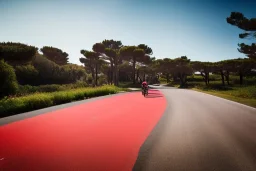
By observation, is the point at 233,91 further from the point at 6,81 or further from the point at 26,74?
the point at 26,74

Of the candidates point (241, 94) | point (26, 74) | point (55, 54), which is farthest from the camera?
point (55, 54)

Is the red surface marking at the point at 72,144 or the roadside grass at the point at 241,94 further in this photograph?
the roadside grass at the point at 241,94

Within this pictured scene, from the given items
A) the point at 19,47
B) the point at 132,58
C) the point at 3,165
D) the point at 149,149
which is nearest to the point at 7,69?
the point at 19,47

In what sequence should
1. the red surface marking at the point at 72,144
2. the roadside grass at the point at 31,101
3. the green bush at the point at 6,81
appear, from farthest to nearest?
the green bush at the point at 6,81 → the roadside grass at the point at 31,101 → the red surface marking at the point at 72,144

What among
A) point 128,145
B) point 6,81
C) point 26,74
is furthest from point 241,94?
point 26,74

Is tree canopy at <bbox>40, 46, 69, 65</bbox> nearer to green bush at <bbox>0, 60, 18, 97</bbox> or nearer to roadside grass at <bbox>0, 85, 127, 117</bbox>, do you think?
green bush at <bbox>0, 60, 18, 97</bbox>

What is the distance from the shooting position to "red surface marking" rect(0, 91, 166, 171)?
13.0 ft

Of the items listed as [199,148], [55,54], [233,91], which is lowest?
[233,91]

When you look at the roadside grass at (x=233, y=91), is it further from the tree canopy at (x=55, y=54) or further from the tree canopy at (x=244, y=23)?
the tree canopy at (x=55, y=54)

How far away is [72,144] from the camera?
525 cm

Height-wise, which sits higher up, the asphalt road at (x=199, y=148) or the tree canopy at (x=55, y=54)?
the tree canopy at (x=55, y=54)

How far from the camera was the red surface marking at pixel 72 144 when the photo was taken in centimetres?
396

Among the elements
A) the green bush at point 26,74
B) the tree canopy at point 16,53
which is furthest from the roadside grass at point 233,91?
the green bush at point 26,74

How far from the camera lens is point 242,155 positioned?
435 centimetres
